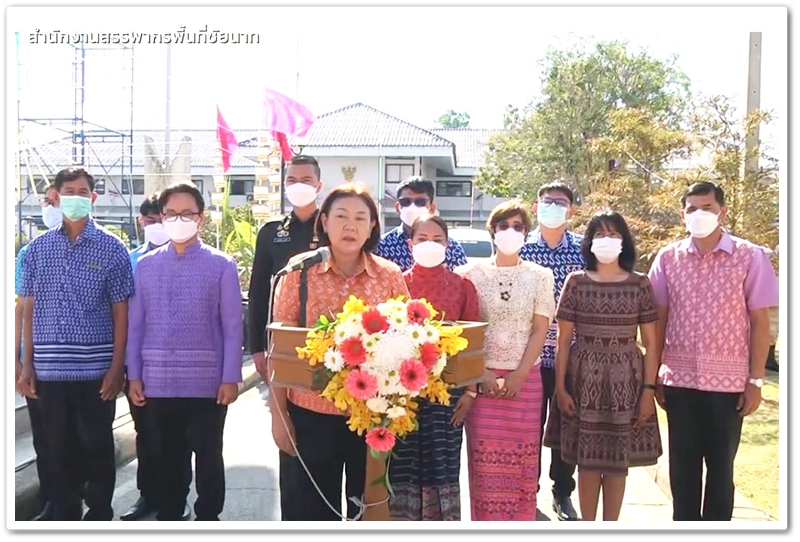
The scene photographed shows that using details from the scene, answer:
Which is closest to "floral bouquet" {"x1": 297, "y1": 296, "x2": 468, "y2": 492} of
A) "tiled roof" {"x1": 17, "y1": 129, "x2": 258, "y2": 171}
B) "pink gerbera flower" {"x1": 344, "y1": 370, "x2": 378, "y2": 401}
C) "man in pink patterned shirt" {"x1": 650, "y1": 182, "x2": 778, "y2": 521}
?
"pink gerbera flower" {"x1": 344, "y1": 370, "x2": 378, "y2": 401}

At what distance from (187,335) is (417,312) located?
1.44 meters

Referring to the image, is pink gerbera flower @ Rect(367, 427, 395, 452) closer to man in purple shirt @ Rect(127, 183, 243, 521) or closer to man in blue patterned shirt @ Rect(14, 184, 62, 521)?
man in purple shirt @ Rect(127, 183, 243, 521)

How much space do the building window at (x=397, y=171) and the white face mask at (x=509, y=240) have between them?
16672 millimetres

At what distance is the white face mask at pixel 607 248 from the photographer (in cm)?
328

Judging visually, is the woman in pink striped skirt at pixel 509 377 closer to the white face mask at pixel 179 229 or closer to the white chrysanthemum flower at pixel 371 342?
the white chrysanthemum flower at pixel 371 342

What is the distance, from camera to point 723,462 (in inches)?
132

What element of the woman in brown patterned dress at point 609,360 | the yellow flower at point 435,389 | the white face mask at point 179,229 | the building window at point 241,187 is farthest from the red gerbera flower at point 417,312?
the building window at point 241,187

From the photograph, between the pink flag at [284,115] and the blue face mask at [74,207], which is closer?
the blue face mask at [74,207]

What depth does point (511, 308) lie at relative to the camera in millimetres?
3291

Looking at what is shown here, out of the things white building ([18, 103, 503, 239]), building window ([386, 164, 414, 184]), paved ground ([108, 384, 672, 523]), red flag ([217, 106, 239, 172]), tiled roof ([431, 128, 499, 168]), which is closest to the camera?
paved ground ([108, 384, 672, 523])

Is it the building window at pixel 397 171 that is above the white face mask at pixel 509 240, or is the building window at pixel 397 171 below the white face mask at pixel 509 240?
above

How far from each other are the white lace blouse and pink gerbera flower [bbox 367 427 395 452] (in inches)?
36.8

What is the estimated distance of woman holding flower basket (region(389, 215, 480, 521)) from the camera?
3.20m

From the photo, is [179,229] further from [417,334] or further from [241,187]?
[241,187]
